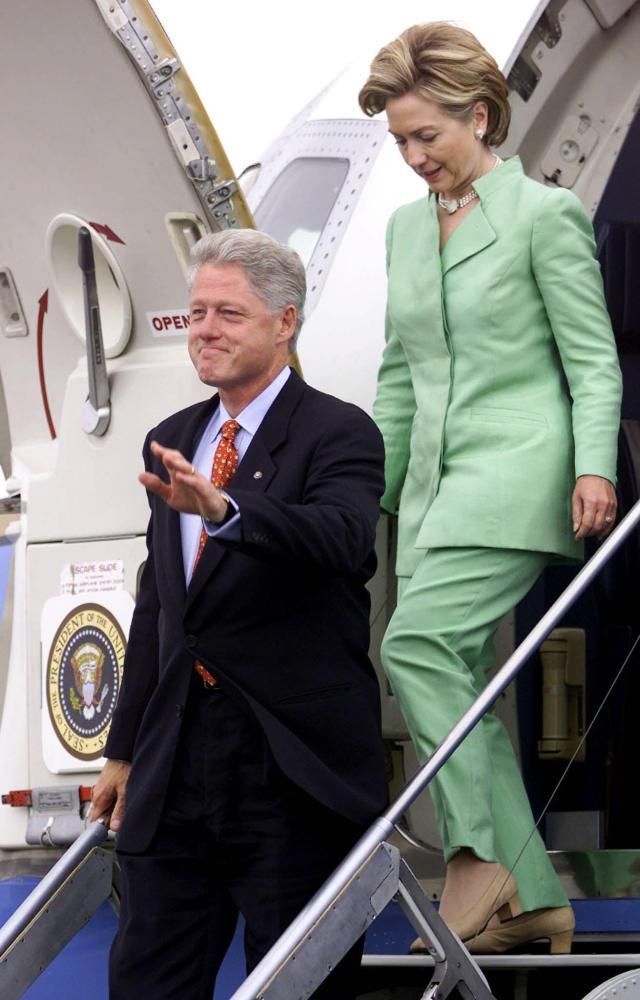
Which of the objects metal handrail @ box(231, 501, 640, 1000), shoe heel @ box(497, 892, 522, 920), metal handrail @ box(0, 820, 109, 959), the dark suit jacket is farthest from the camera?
shoe heel @ box(497, 892, 522, 920)

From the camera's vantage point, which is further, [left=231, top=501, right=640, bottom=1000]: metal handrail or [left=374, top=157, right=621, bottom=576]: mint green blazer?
[left=374, top=157, right=621, bottom=576]: mint green blazer

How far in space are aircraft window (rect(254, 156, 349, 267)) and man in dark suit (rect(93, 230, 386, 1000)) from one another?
6.71 feet

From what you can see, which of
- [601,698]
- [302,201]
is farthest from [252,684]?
[302,201]

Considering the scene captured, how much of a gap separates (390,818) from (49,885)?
0.89 m

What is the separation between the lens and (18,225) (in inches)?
198

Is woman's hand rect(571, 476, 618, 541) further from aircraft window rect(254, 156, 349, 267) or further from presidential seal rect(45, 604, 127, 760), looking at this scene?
aircraft window rect(254, 156, 349, 267)

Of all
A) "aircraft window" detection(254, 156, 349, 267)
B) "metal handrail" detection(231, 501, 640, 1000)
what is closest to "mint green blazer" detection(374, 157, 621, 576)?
"metal handrail" detection(231, 501, 640, 1000)

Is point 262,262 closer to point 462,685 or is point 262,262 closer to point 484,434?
point 484,434

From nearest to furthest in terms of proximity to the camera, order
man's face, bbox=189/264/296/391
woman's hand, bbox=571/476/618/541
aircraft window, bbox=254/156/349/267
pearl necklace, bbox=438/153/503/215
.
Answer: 1. man's face, bbox=189/264/296/391
2. woman's hand, bbox=571/476/618/541
3. pearl necklace, bbox=438/153/503/215
4. aircraft window, bbox=254/156/349/267

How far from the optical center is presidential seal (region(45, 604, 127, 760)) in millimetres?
4742

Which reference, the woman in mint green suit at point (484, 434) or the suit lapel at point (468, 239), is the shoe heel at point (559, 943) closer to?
the woman in mint green suit at point (484, 434)

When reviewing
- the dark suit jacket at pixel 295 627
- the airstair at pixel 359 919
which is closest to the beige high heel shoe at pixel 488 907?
the airstair at pixel 359 919

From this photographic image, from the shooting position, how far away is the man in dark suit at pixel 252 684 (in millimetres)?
3494

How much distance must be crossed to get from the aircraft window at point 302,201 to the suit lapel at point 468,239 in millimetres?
1265
